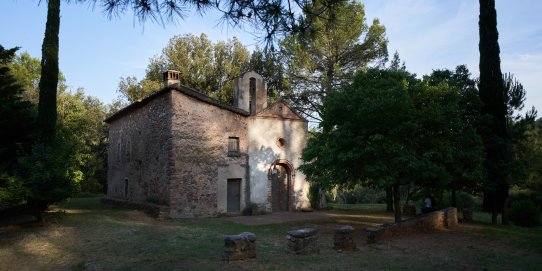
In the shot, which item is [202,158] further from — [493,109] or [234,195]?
[493,109]

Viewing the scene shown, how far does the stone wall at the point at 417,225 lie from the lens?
34.9 ft

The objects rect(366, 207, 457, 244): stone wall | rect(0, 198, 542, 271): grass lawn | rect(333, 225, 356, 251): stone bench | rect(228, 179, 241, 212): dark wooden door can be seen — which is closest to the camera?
rect(0, 198, 542, 271): grass lawn

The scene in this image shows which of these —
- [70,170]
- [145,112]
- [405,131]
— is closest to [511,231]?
[405,131]

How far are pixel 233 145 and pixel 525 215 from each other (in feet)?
46.2

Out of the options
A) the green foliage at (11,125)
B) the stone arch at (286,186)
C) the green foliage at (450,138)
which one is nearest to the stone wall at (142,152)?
the green foliage at (11,125)

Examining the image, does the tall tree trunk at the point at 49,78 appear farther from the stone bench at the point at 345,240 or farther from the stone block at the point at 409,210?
the stone block at the point at 409,210

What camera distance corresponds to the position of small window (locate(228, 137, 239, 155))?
18.5 metres

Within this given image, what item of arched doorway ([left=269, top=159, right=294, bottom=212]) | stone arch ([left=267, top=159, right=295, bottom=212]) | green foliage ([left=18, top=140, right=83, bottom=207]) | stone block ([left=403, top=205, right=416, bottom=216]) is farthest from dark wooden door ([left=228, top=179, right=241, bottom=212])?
stone block ([left=403, top=205, right=416, bottom=216])

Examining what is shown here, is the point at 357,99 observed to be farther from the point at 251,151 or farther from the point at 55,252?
the point at 55,252

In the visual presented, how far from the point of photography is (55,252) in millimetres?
8773

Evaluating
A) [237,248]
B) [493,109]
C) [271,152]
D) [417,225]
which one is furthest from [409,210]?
[237,248]

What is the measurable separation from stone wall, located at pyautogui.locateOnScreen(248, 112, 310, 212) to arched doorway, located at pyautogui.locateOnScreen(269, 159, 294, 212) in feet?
0.40

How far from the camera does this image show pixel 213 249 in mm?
9109

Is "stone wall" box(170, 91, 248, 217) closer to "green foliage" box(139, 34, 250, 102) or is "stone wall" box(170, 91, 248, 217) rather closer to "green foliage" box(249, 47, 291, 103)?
"green foliage" box(249, 47, 291, 103)
